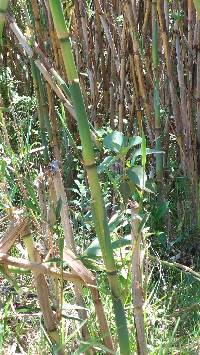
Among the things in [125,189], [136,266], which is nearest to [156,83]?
[125,189]

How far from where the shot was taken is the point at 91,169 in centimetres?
87

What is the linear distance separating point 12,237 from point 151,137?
4.09 ft

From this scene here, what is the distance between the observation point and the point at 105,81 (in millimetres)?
2424

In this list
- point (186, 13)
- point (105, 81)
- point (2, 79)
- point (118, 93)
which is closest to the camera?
point (186, 13)

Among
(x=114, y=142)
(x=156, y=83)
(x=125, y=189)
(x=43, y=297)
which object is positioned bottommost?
(x=43, y=297)

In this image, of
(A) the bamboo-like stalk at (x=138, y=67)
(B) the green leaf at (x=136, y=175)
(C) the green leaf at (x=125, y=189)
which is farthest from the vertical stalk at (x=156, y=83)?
(B) the green leaf at (x=136, y=175)

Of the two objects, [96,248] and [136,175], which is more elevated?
[136,175]

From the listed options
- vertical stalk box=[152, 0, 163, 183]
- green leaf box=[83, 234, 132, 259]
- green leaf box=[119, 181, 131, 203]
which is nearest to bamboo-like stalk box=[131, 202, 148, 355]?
green leaf box=[83, 234, 132, 259]

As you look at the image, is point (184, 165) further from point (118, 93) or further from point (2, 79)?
point (2, 79)

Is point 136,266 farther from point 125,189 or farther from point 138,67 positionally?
point 138,67

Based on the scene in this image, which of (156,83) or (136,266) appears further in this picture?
(156,83)

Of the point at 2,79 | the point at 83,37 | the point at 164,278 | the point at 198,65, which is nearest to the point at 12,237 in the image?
the point at 164,278

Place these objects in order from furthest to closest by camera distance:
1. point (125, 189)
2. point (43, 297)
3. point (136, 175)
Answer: point (125, 189)
point (136, 175)
point (43, 297)

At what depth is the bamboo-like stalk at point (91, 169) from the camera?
812mm
